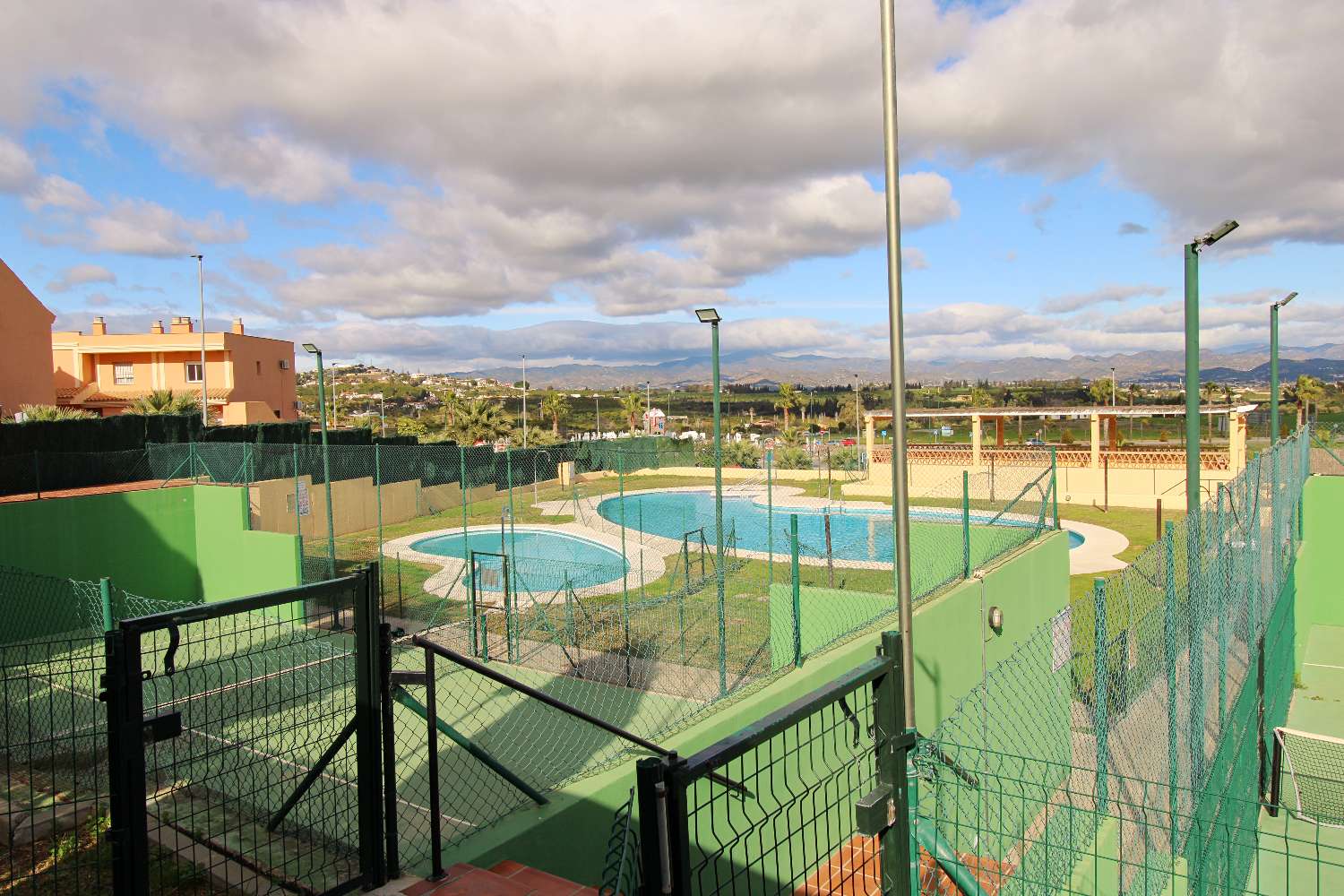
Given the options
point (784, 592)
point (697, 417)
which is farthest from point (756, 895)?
point (697, 417)

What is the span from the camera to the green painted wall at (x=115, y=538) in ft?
45.2

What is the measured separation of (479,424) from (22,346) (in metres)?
16.7

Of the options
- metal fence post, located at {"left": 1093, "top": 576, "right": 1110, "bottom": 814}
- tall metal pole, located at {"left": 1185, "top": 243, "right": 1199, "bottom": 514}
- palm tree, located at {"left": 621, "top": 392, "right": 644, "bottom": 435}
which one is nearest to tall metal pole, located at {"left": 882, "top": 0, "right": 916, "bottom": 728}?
metal fence post, located at {"left": 1093, "top": 576, "right": 1110, "bottom": 814}

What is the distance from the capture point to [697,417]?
8706 centimetres

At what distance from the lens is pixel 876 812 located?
247 cm

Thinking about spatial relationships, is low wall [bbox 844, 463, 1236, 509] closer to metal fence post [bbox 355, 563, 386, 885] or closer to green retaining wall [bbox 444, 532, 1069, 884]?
green retaining wall [bbox 444, 532, 1069, 884]

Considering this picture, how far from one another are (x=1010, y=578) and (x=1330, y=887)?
10.6ft

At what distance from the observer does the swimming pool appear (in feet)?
30.3

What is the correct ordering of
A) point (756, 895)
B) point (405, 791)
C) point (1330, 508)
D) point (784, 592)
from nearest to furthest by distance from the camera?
point (756, 895)
point (405, 791)
point (784, 592)
point (1330, 508)

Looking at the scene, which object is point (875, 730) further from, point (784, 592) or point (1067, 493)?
point (1067, 493)

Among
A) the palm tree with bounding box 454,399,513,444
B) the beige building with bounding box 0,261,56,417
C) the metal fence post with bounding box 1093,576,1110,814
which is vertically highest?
→ the beige building with bounding box 0,261,56,417

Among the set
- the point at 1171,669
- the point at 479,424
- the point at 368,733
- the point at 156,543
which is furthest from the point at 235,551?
the point at 479,424

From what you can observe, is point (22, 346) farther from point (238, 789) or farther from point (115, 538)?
point (238, 789)

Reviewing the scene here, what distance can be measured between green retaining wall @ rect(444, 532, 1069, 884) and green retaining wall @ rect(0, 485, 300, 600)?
373 inches
